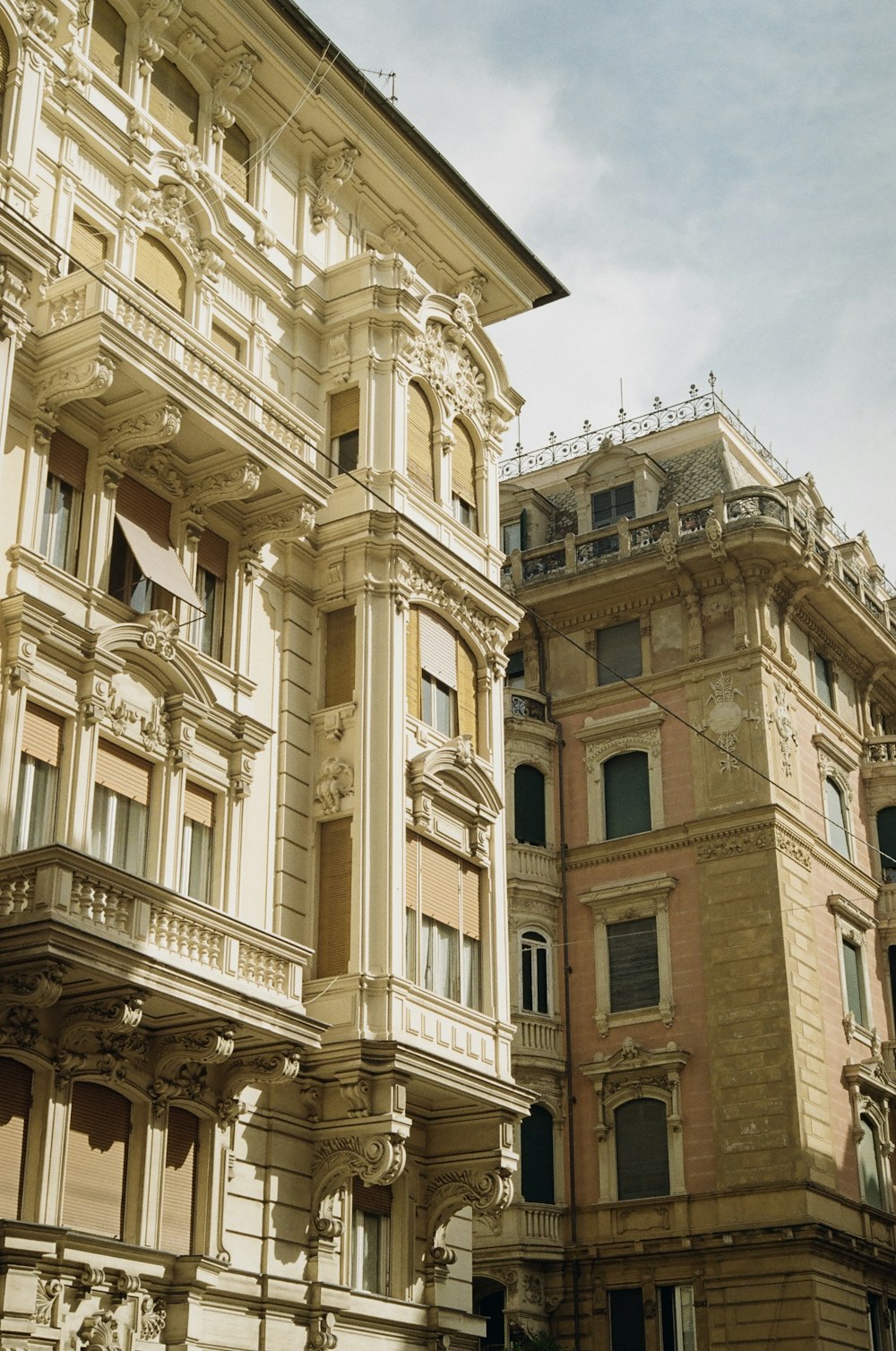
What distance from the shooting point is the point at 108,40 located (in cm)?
2547

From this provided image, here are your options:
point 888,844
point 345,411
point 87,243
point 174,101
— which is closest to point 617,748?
point 888,844

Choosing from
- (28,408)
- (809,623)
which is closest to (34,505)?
(28,408)

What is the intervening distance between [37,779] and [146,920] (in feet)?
7.80

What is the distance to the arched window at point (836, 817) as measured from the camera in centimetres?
4356

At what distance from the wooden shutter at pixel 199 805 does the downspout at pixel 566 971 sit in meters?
17.0

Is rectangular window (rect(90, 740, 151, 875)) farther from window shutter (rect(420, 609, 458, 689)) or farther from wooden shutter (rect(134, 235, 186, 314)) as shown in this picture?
wooden shutter (rect(134, 235, 186, 314))

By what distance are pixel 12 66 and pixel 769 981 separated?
82.5 ft

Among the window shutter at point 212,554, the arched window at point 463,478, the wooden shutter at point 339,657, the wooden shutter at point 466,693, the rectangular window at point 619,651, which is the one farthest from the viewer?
the rectangular window at point 619,651

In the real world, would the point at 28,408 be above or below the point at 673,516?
below

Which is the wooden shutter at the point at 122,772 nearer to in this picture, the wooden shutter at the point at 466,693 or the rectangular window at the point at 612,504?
the wooden shutter at the point at 466,693

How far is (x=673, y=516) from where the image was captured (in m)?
44.1

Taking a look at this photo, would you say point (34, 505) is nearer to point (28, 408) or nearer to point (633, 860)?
point (28, 408)

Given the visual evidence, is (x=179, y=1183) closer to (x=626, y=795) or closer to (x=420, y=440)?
(x=420, y=440)

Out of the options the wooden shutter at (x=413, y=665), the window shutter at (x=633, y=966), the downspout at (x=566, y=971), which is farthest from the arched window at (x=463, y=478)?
the window shutter at (x=633, y=966)
